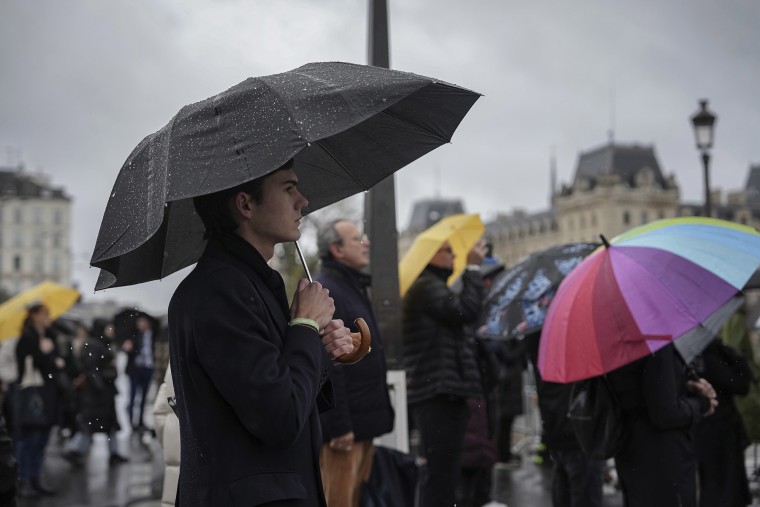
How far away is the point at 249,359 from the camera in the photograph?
2689mm

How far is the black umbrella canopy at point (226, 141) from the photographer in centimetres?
274

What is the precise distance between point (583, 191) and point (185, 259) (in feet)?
405

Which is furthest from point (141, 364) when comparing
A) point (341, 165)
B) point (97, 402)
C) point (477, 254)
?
point (341, 165)

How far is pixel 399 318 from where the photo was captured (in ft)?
22.5

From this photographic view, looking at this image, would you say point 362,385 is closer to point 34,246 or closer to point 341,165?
point 341,165

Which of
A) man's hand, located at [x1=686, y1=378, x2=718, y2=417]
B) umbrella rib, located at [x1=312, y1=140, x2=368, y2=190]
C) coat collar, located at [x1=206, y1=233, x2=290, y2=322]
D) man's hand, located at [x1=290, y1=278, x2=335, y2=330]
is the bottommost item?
man's hand, located at [x1=686, y1=378, x2=718, y2=417]

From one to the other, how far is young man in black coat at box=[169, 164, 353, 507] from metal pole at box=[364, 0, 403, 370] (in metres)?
3.72

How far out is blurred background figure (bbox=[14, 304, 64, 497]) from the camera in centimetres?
1031

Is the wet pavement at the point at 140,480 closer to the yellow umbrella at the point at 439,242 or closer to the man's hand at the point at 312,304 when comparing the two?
the yellow umbrella at the point at 439,242

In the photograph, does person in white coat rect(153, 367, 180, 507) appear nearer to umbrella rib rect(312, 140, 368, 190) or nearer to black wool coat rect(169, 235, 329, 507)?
umbrella rib rect(312, 140, 368, 190)

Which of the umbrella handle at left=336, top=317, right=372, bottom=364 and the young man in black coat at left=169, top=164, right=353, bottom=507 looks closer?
the young man in black coat at left=169, top=164, right=353, bottom=507

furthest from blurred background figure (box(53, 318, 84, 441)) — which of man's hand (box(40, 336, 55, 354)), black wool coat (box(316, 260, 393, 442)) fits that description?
black wool coat (box(316, 260, 393, 442))

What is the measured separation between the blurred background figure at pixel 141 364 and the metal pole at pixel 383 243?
29.1ft

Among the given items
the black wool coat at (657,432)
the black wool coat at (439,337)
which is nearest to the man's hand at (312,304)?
the black wool coat at (657,432)
